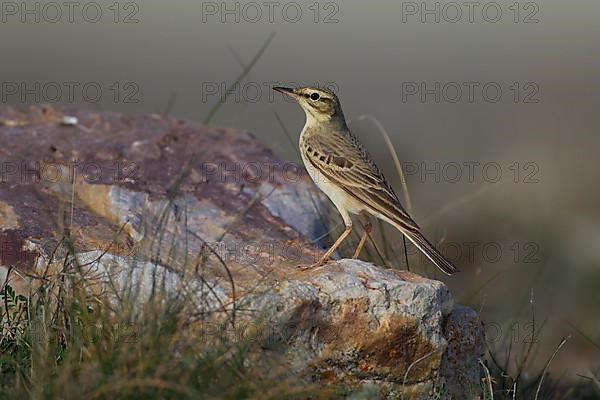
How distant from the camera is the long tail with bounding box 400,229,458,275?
19.4 ft

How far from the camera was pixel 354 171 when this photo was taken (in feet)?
21.8

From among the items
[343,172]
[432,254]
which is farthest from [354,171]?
[432,254]

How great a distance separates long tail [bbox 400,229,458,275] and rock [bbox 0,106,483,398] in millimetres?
442

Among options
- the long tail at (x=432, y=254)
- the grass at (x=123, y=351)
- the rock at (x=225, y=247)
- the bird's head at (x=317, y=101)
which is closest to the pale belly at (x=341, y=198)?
the rock at (x=225, y=247)

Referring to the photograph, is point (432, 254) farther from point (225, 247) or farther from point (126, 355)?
point (126, 355)

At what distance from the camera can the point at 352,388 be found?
4.92m

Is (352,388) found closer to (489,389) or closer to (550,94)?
(489,389)

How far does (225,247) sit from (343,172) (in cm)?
113

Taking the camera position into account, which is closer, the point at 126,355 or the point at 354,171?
the point at 126,355

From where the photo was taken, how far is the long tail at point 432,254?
19.4 feet

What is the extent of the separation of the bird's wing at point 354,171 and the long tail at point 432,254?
0.05m

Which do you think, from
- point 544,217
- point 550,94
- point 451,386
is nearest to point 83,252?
point 451,386

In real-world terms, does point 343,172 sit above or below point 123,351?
above

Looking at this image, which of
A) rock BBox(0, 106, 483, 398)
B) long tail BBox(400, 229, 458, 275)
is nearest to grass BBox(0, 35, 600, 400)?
rock BBox(0, 106, 483, 398)
